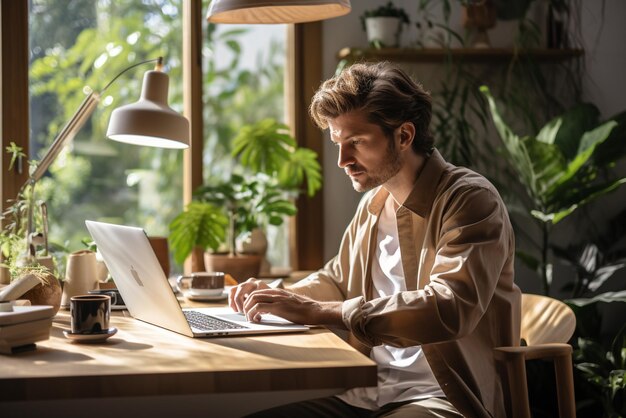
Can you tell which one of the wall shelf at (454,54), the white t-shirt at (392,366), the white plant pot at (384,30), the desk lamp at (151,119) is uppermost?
the white plant pot at (384,30)

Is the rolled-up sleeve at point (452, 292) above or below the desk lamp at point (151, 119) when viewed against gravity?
below

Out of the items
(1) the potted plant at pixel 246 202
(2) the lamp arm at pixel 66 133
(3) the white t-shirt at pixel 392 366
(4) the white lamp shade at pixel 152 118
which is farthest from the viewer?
(1) the potted plant at pixel 246 202

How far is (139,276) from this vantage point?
69.8 inches

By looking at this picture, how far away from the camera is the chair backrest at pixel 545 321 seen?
1.99m

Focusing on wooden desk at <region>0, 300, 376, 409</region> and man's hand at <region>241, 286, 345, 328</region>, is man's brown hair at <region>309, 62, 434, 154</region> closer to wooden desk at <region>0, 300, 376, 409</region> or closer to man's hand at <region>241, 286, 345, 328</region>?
man's hand at <region>241, 286, 345, 328</region>

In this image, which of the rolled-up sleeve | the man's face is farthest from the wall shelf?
the rolled-up sleeve

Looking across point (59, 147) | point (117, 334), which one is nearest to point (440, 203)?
point (117, 334)

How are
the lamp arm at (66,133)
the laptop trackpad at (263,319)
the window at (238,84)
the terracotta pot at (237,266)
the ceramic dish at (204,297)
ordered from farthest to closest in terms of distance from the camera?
the window at (238,84)
the terracotta pot at (237,266)
the lamp arm at (66,133)
the ceramic dish at (204,297)
the laptop trackpad at (263,319)

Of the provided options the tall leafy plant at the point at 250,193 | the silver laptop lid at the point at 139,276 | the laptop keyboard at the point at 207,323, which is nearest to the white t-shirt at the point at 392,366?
the laptop keyboard at the point at 207,323

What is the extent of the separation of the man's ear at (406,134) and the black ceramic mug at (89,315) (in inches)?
32.2

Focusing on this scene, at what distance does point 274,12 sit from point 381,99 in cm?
38

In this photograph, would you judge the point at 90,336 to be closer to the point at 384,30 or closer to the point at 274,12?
the point at 274,12

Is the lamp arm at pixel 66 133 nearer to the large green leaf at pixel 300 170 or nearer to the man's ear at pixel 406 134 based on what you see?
the man's ear at pixel 406 134

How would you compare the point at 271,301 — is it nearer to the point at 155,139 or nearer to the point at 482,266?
the point at 482,266
